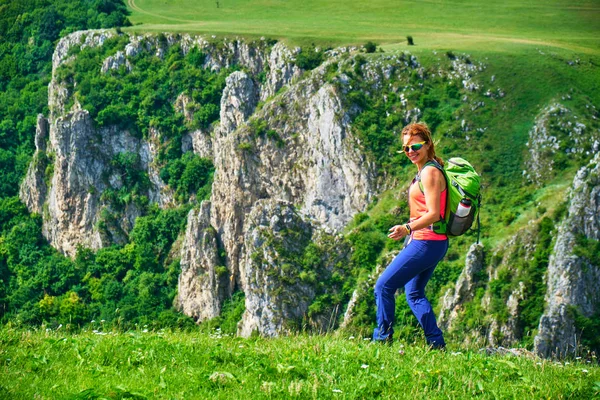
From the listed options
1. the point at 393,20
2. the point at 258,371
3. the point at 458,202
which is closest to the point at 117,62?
the point at 393,20

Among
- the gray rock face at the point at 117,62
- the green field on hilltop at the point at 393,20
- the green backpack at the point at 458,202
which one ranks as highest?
the green backpack at the point at 458,202

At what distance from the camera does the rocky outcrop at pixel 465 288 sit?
211 feet

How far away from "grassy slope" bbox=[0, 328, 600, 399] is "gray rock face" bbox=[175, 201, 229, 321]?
7930 centimetres

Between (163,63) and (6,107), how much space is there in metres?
33.8

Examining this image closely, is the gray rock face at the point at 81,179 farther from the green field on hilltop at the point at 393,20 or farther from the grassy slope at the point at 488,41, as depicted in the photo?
the green field on hilltop at the point at 393,20

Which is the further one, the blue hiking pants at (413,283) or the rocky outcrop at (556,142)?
the rocky outcrop at (556,142)

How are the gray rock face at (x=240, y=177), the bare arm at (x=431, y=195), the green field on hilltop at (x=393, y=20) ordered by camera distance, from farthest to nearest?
the green field on hilltop at (x=393, y=20) < the gray rock face at (x=240, y=177) < the bare arm at (x=431, y=195)

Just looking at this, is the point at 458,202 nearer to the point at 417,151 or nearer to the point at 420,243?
the point at 420,243

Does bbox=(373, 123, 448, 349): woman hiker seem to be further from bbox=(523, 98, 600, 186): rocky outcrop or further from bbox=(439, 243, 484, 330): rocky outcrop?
bbox=(523, 98, 600, 186): rocky outcrop

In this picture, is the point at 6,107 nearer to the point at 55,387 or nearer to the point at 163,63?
the point at 163,63

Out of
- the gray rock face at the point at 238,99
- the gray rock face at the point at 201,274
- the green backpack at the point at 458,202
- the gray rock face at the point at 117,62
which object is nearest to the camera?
the green backpack at the point at 458,202

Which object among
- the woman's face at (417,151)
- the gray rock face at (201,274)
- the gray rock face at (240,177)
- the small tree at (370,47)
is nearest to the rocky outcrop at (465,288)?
the gray rock face at (240,177)

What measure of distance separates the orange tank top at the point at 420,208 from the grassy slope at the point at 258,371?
1812mm

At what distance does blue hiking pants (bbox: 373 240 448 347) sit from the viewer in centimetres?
1241
